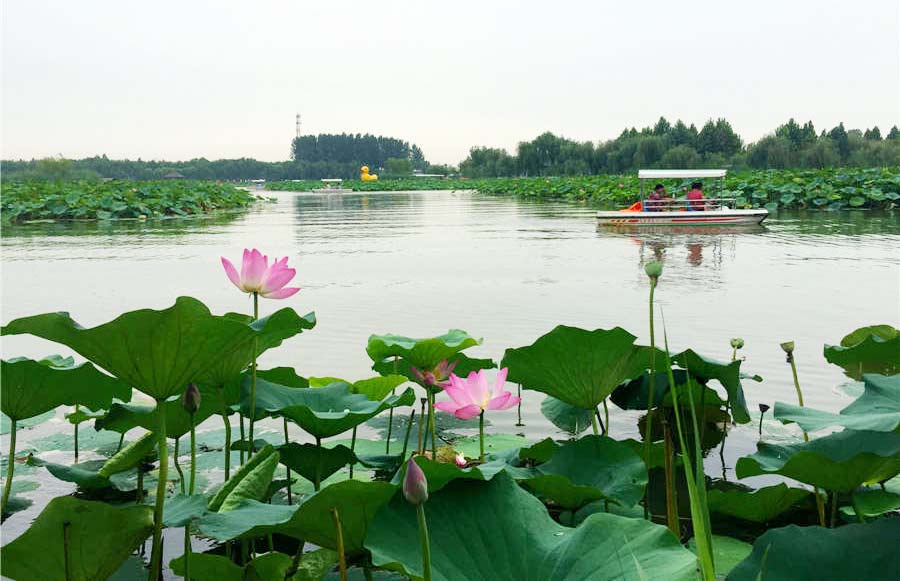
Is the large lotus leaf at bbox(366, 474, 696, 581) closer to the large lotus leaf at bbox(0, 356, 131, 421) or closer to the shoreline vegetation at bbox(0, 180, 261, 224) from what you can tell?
the large lotus leaf at bbox(0, 356, 131, 421)

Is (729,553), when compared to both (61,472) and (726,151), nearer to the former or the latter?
(61,472)

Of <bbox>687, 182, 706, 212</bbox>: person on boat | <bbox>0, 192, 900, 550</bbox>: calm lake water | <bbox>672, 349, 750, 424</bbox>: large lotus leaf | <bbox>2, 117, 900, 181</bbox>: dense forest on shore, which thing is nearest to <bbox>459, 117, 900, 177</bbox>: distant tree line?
<bbox>2, 117, 900, 181</bbox>: dense forest on shore

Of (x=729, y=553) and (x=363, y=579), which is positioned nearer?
(x=363, y=579)

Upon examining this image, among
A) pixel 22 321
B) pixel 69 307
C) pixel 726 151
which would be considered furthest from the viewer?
pixel 726 151

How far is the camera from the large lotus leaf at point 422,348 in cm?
184

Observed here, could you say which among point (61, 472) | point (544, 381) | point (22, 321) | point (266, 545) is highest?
point (22, 321)

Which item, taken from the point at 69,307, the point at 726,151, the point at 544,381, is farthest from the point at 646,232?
the point at 726,151

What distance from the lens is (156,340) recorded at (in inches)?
42.3

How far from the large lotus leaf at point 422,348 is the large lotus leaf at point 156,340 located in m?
0.73

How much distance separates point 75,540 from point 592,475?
32.0 inches

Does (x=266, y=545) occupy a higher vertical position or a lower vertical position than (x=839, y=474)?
lower

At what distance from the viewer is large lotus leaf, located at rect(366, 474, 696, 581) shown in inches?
34.9

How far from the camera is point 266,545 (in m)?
1.48

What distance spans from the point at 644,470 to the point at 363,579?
502mm
